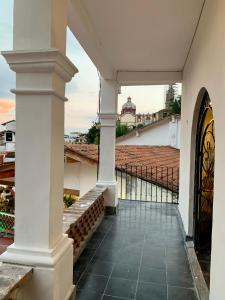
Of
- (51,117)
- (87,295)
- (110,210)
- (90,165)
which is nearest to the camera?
(51,117)

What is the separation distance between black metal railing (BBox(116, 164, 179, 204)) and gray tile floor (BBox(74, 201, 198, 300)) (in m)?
1.85

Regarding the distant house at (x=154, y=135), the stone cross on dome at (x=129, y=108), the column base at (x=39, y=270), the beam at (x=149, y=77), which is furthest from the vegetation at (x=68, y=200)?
the stone cross on dome at (x=129, y=108)

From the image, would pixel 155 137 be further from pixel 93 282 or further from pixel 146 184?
pixel 93 282

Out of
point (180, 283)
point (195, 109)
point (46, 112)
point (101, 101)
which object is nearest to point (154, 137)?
point (101, 101)

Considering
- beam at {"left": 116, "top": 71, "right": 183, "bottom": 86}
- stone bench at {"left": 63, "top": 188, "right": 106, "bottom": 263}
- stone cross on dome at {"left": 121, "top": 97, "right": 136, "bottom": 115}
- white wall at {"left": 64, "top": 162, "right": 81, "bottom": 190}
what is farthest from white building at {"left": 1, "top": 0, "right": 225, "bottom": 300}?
stone cross on dome at {"left": 121, "top": 97, "right": 136, "bottom": 115}

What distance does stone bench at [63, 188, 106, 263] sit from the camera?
3.05 meters

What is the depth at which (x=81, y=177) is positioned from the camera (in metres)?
7.81

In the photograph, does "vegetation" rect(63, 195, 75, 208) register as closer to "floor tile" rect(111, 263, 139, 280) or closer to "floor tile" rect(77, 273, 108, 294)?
"floor tile" rect(111, 263, 139, 280)

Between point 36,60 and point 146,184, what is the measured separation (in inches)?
226

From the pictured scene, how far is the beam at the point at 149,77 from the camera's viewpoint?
5020mm

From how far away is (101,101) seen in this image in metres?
5.21

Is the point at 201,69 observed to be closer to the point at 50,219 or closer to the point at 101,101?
the point at 50,219

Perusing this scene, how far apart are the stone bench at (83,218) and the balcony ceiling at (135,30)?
2182 millimetres

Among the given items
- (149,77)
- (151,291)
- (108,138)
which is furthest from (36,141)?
(149,77)
